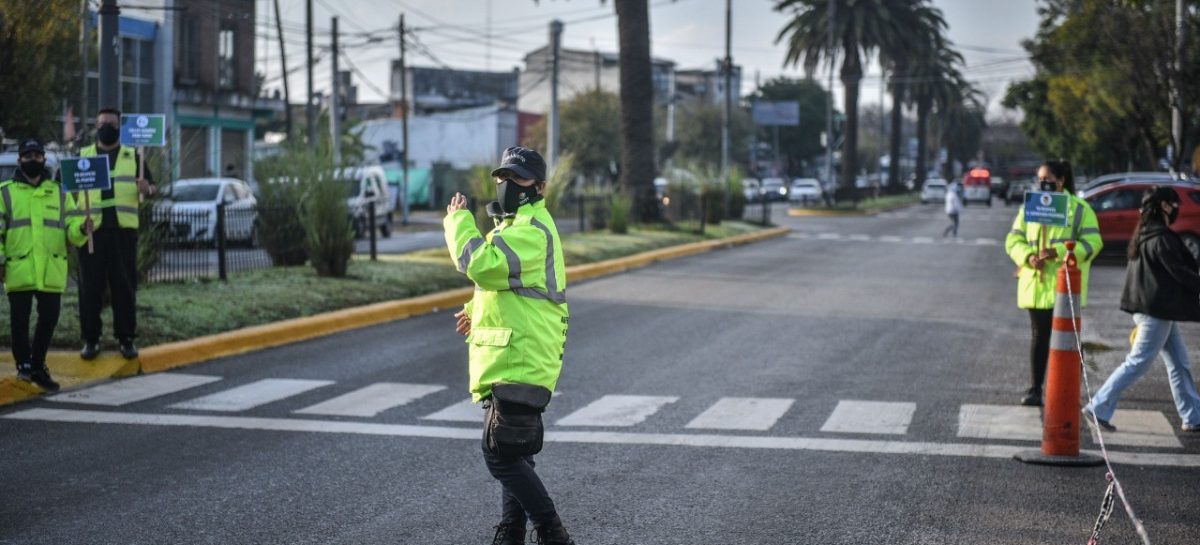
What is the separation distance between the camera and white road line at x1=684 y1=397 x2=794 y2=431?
928 centimetres

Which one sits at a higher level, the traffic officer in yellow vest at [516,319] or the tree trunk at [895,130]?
the tree trunk at [895,130]

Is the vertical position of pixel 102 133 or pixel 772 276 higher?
pixel 102 133

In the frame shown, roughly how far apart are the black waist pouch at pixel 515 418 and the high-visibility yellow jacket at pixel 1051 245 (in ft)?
18.2

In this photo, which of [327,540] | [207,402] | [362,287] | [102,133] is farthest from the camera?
[362,287]

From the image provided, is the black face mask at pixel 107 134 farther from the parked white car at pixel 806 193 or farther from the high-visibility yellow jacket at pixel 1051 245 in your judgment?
the parked white car at pixel 806 193

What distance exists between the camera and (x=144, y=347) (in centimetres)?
1209

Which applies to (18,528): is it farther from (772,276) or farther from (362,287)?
(772,276)

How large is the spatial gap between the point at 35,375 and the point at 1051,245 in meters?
7.24

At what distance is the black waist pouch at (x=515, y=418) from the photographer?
5.37 meters

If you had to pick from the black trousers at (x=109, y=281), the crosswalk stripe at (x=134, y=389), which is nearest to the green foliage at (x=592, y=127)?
the black trousers at (x=109, y=281)

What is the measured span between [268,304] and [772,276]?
Result: 32.5ft

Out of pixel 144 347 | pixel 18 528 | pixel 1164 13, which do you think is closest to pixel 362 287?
pixel 144 347

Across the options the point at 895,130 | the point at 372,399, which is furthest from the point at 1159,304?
the point at 895,130

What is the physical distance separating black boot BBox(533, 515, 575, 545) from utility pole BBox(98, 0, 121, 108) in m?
8.64
